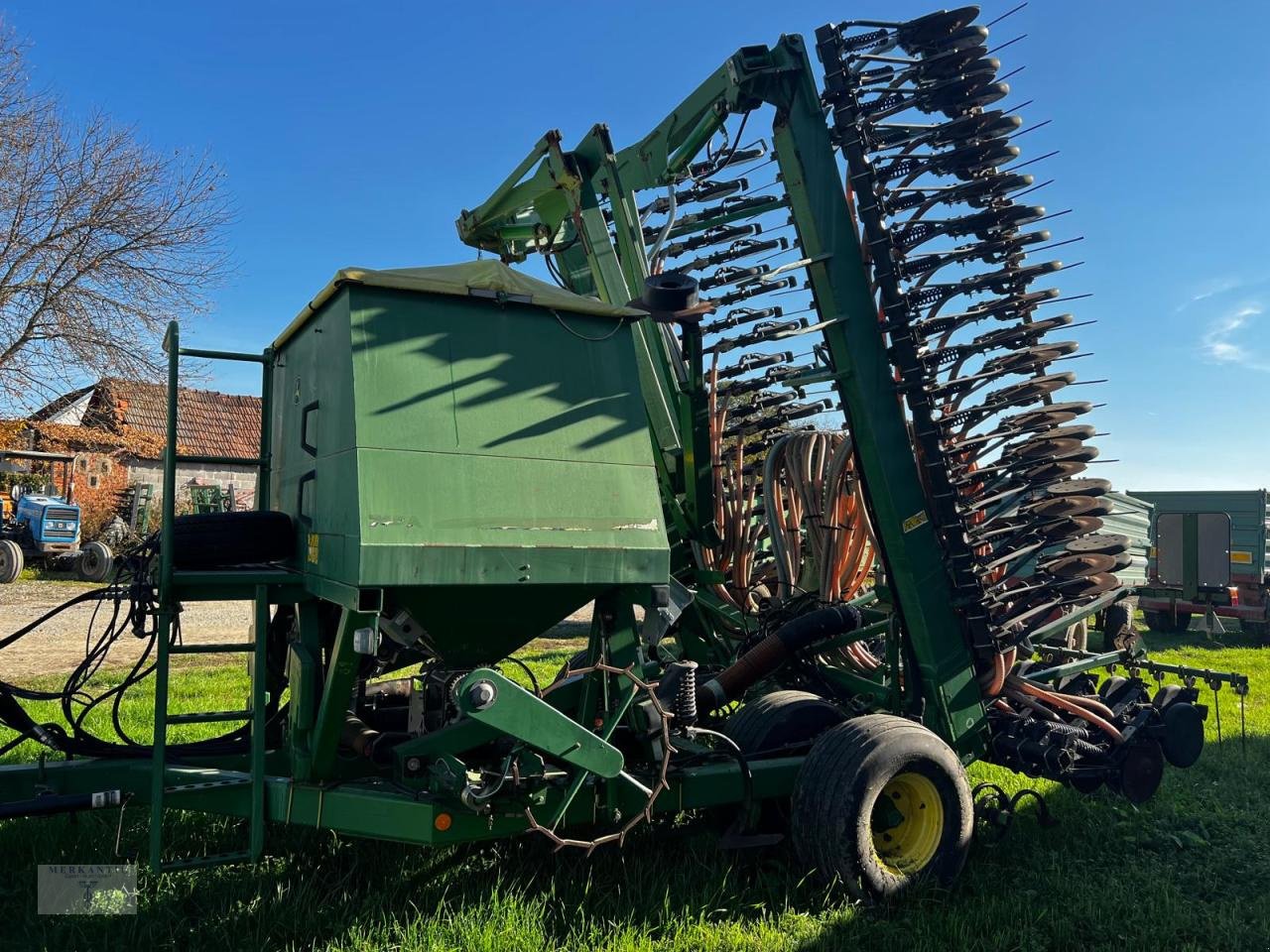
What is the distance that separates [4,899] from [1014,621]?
5.03 meters

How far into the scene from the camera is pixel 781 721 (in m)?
5.11

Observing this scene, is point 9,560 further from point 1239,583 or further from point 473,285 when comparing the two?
point 1239,583

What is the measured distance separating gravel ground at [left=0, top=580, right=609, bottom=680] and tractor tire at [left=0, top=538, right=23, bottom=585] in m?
→ 0.21

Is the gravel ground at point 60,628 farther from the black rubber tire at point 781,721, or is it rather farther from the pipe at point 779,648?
the black rubber tire at point 781,721

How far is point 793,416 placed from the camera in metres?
7.65

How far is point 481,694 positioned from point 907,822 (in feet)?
7.85

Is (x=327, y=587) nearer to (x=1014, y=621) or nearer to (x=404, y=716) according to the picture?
(x=404, y=716)

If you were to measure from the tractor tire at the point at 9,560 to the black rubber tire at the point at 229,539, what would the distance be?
18.3 meters

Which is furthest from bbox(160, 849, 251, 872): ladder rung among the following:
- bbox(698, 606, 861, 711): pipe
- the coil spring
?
bbox(698, 606, 861, 711): pipe

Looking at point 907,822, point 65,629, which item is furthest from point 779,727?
point 65,629

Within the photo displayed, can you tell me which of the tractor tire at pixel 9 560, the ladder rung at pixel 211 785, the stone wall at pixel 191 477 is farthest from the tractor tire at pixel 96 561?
the ladder rung at pixel 211 785

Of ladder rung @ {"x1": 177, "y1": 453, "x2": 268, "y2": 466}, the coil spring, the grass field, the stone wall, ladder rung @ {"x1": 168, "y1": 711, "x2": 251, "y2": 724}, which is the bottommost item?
the grass field

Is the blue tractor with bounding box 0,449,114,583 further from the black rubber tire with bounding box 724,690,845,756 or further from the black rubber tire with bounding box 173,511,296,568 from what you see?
the black rubber tire with bounding box 724,690,845,756

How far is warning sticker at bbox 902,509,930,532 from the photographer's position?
5.29 m
